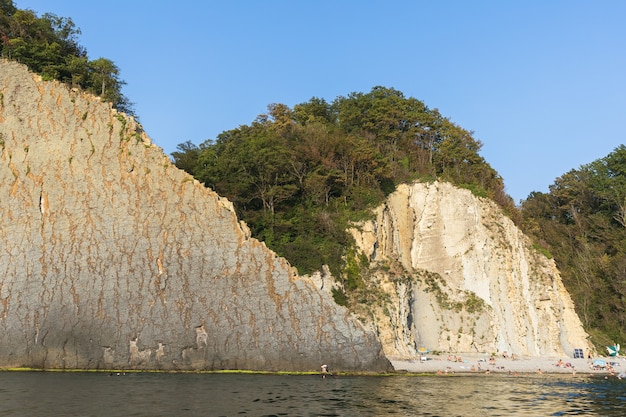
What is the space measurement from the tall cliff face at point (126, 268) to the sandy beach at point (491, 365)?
5.65m

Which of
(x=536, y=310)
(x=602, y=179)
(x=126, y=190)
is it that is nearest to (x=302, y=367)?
(x=126, y=190)

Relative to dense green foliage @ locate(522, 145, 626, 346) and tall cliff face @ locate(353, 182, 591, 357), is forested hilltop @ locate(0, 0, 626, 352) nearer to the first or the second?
dense green foliage @ locate(522, 145, 626, 346)

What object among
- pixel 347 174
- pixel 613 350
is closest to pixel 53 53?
pixel 347 174

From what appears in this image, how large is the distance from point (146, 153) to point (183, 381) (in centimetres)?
1597

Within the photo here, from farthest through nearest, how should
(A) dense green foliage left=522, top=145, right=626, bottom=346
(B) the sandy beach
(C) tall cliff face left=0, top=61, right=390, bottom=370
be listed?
(A) dense green foliage left=522, top=145, right=626, bottom=346
(B) the sandy beach
(C) tall cliff face left=0, top=61, right=390, bottom=370

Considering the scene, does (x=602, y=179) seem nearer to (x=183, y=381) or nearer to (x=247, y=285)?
(x=247, y=285)

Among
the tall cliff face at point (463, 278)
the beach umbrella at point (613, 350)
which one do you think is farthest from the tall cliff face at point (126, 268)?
the beach umbrella at point (613, 350)

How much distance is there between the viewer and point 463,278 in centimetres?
4600

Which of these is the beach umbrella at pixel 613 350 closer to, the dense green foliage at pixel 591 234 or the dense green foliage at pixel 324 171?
the dense green foliage at pixel 591 234

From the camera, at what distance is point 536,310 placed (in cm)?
4856

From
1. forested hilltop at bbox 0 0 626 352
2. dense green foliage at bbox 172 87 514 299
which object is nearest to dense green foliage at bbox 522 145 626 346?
forested hilltop at bbox 0 0 626 352

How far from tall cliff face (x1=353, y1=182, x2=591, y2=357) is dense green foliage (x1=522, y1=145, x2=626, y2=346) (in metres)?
6.51

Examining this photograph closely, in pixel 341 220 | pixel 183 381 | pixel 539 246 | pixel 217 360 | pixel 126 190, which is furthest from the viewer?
pixel 539 246

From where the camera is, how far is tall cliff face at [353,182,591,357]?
139 feet
